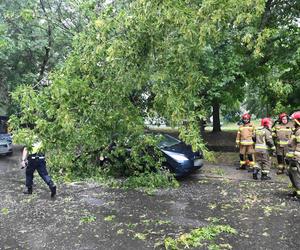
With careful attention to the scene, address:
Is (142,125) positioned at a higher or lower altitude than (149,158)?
→ higher

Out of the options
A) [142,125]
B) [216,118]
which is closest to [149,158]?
[142,125]

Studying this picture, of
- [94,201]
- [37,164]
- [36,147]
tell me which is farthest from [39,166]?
[94,201]

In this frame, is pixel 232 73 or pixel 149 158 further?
pixel 232 73

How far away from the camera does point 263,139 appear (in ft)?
34.3

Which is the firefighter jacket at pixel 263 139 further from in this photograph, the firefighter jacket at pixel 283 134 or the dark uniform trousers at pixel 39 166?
the dark uniform trousers at pixel 39 166

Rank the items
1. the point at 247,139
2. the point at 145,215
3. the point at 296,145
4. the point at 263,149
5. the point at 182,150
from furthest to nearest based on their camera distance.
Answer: the point at 247,139 < the point at 182,150 < the point at 263,149 < the point at 296,145 < the point at 145,215

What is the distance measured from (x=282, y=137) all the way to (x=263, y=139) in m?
0.75

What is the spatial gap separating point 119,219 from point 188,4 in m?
4.59

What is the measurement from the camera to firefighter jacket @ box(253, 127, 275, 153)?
10.4 meters

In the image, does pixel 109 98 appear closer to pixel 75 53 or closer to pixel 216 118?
pixel 75 53

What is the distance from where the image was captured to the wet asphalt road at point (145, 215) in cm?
618

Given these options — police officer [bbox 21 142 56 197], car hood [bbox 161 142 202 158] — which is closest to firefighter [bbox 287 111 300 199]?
car hood [bbox 161 142 202 158]

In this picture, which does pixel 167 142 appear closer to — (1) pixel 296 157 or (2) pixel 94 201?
(2) pixel 94 201

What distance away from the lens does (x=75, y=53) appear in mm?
9305
